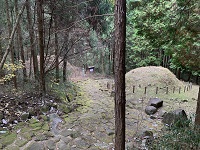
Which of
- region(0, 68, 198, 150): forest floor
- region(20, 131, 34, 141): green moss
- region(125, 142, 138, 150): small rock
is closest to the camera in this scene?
A: region(125, 142, 138, 150): small rock

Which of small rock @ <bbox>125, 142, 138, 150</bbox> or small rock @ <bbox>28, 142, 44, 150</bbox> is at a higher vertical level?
small rock @ <bbox>28, 142, 44, 150</bbox>

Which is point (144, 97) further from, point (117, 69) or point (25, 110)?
point (117, 69)

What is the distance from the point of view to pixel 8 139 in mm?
4078

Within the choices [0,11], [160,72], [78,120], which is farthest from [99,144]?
[160,72]

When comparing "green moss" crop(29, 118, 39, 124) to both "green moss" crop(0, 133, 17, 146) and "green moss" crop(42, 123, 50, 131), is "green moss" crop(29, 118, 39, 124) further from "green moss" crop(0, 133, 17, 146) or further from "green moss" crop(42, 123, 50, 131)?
"green moss" crop(0, 133, 17, 146)

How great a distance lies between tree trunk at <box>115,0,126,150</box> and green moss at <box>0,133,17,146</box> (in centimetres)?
265

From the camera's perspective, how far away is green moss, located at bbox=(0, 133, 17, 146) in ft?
12.9

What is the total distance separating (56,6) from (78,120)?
4158mm

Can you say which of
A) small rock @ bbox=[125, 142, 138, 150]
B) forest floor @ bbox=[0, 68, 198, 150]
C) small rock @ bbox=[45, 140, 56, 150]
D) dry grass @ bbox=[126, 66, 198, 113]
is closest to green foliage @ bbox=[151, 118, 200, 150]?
small rock @ bbox=[125, 142, 138, 150]

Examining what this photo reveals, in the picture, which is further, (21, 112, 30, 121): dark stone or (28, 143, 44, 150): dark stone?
(21, 112, 30, 121): dark stone

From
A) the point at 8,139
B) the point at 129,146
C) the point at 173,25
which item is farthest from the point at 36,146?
the point at 173,25

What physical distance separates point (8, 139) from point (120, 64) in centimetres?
334

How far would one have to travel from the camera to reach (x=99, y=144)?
434cm

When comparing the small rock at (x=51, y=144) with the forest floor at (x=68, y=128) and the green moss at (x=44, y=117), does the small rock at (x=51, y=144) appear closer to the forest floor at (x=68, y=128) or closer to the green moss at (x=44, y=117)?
the forest floor at (x=68, y=128)
